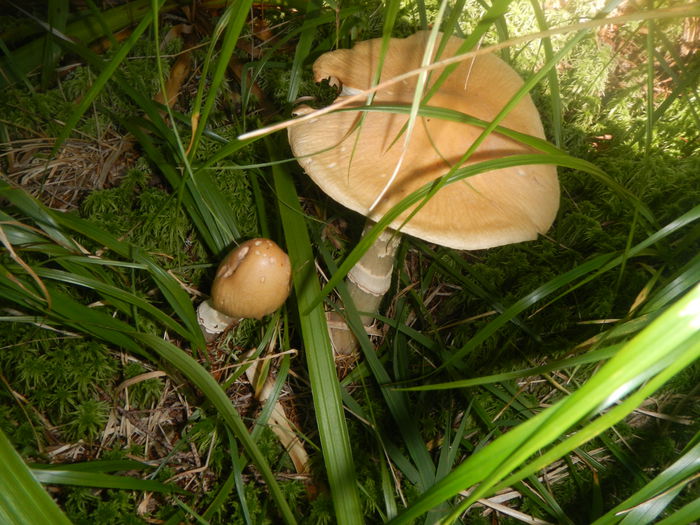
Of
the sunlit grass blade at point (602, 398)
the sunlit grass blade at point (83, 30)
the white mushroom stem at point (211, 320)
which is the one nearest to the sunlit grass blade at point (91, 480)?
the white mushroom stem at point (211, 320)

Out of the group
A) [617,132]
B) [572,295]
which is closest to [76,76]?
[572,295]

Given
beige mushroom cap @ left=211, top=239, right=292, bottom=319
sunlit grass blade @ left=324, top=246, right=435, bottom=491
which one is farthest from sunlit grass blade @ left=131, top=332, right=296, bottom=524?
sunlit grass blade @ left=324, top=246, right=435, bottom=491

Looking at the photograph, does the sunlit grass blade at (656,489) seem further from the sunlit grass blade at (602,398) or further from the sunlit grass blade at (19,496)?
the sunlit grass blade at (19,496)

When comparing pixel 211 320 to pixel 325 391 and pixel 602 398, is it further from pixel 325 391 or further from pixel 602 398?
pixel 602 398

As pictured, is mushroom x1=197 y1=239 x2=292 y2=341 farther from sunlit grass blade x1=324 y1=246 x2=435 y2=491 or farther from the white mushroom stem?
sunlit grass blade x1=324 y1=246 x2=435 y2=491

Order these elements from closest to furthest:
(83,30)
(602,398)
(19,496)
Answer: (602,398), (19,496), (83,30)

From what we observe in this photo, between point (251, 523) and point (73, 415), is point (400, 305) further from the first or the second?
point (73, 415)

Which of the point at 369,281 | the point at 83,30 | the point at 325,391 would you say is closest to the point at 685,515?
the point at 325,391
